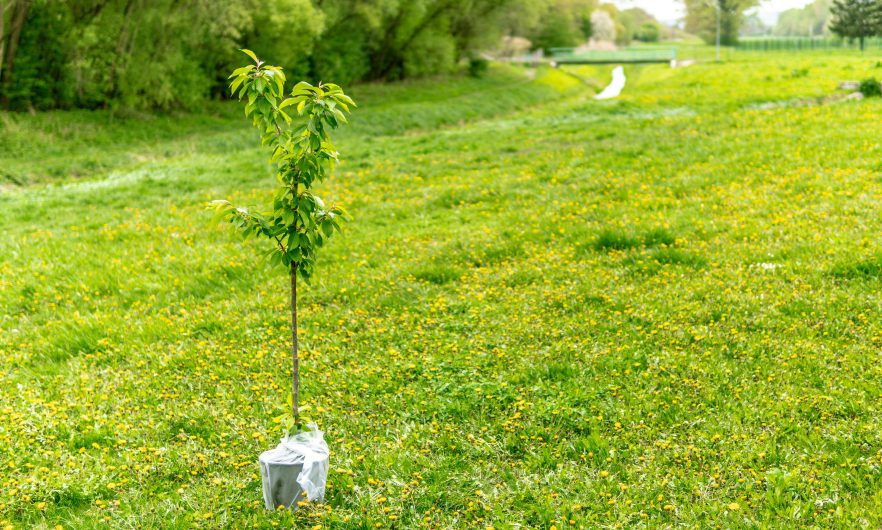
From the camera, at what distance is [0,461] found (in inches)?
250

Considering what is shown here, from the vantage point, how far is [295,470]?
559 centimetres

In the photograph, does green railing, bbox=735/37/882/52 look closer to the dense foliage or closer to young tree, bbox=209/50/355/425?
the dense foliage

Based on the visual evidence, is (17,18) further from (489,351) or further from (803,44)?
(803,44)

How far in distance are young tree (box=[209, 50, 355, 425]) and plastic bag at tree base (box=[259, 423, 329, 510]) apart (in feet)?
0.68

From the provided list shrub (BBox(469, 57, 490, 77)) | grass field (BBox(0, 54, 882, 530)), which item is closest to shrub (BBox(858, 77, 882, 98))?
grass field (BBox(0, 54, 882, 530))

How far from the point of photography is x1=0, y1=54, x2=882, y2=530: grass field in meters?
5.81

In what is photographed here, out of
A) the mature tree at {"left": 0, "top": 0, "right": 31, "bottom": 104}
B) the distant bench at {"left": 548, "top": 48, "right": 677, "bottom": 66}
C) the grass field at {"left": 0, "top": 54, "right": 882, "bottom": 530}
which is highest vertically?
the distant bench at {"left": 548, "top": 48, "right": 677, "bottom": 66}

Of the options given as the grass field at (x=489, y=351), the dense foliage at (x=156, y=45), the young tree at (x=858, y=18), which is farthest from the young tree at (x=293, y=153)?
the young tree at (x=858, y=18)

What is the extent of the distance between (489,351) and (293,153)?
3847 mm

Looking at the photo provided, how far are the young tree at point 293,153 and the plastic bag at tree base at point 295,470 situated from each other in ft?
0.68

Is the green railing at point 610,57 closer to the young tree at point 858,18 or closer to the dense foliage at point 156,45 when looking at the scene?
the young tree at point 858,18

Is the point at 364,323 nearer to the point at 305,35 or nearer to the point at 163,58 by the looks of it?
the point at 163,58

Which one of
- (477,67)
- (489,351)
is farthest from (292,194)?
(477,67)

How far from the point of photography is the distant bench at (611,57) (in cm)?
7381
